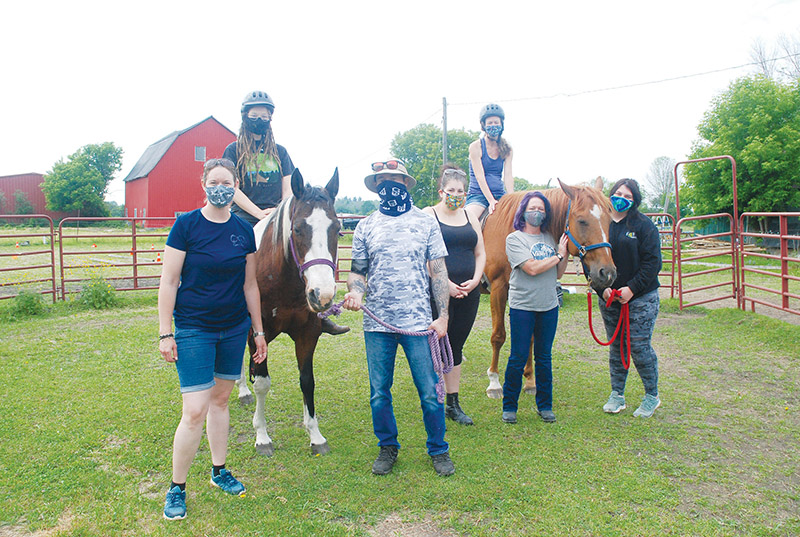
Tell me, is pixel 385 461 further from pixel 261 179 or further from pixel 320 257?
pixel 261 179

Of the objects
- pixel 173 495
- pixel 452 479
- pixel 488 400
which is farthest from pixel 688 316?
pixel 173 495

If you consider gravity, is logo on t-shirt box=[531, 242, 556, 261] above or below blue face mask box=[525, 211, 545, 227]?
below

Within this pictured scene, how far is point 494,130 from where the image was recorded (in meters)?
5.16

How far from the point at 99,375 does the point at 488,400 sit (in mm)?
4083

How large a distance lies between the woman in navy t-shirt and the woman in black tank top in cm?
145

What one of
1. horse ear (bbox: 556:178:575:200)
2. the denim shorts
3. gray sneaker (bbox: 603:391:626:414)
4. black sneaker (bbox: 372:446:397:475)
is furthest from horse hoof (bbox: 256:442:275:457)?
horse ear (bbox: 556:178:575:200)

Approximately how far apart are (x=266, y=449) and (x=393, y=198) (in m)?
2.02

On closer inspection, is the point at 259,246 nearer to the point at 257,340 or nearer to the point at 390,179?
the point at 257,340

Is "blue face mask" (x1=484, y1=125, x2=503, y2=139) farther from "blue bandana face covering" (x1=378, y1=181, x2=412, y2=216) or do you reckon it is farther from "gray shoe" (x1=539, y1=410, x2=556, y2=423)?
"gray shoe" (x1=539, y1=410, x2=556, y2=423)

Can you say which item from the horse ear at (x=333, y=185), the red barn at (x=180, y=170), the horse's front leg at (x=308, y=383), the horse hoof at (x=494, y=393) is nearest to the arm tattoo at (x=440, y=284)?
the horse ear at (x=333, y=185)

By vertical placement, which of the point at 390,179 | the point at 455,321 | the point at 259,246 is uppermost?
the point at 390,179

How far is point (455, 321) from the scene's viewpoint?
4.04 m

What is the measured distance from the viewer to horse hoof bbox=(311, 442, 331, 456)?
3584mm

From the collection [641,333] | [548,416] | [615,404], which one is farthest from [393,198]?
[615,404]
